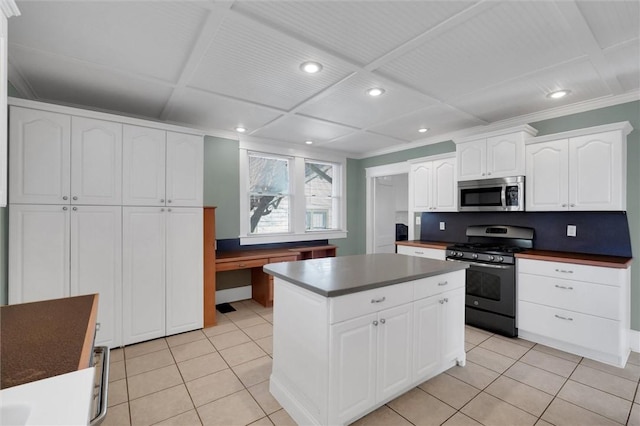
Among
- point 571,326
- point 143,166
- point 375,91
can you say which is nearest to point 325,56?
point 375,91

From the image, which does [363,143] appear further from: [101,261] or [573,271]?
[101,261]

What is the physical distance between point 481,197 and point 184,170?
3.62 meters

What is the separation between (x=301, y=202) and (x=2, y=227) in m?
3.55

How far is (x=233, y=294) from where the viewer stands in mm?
4461

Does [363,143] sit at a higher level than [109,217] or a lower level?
higher

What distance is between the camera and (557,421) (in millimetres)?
1923

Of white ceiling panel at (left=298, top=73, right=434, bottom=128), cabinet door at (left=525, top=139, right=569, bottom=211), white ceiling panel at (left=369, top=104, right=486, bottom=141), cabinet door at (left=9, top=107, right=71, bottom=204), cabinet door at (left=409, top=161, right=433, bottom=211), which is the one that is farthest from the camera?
cabinet door at (left=409, top=161, right=433, bottom=211)

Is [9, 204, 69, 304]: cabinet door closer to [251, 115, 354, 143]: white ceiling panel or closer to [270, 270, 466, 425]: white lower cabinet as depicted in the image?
[270, 270, 466, 425]: white lower cabinet

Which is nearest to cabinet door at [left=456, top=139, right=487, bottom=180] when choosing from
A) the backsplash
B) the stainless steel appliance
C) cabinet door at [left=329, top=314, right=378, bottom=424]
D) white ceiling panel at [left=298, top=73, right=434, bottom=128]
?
the backsplash

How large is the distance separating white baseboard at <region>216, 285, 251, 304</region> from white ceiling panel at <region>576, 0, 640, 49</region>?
460 cm

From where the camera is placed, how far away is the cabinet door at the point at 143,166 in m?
2.93

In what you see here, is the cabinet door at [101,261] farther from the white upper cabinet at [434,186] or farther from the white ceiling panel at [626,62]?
the white ceiling panel at [626,62]

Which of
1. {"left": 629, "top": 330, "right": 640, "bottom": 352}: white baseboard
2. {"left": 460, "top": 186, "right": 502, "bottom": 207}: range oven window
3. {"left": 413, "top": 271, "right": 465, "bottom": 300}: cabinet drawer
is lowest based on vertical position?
{"left": 629, "top": 330, "right": 640, "bottom": 352}: white baseboard

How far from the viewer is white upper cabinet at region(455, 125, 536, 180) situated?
3342 millimetres
